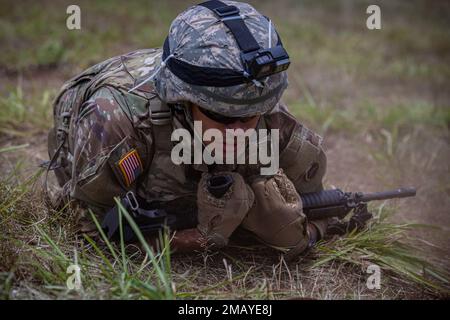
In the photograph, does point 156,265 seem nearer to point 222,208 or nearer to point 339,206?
point 222,208

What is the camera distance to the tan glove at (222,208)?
242cm

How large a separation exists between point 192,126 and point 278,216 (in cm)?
57

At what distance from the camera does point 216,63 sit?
2.20 metres

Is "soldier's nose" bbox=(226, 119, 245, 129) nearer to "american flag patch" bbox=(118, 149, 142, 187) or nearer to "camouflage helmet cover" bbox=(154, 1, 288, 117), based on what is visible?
"camouflage helmet cover" bbox=(154, 1, 288, 117)

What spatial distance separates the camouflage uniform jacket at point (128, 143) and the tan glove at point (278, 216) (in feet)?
0.62

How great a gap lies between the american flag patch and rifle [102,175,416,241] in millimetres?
89

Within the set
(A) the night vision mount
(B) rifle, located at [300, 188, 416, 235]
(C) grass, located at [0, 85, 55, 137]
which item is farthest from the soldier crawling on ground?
(C) grass, located at [0, 85, 55, 137]

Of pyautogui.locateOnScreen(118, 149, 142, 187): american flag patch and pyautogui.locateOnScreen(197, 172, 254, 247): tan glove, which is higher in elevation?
pyautogui.locateOnScreen(118, 149, 142, 187): american flag patch

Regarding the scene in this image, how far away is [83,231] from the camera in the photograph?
251cm

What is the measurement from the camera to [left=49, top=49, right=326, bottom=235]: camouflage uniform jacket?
2.36 m

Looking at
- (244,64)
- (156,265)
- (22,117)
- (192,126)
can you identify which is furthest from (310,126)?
(156,265)

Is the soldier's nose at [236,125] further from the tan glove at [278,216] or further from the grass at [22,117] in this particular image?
the grass at [22,117]

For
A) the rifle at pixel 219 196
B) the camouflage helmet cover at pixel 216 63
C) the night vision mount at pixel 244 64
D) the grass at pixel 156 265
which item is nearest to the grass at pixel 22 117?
the grass at pixel 156 265

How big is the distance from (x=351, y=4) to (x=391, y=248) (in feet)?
21.5
